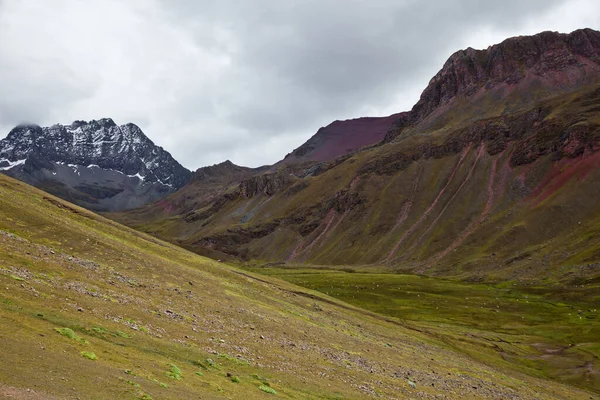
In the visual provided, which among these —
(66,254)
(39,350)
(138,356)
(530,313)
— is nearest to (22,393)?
(39,350)

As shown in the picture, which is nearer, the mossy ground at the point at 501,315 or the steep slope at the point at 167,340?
the steep slope at the point at 167,340

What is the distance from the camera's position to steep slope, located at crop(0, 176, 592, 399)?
71.5ft

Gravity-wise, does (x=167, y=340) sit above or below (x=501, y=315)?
below

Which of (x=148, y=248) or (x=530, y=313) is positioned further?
(x=530, y=313)

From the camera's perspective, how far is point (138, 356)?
85.1ft

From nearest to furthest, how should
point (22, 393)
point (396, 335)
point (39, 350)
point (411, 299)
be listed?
point (22, 393), point (39, 350), point (396, 335), point (411, 299)

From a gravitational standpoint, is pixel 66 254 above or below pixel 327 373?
above

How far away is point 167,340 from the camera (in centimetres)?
3152

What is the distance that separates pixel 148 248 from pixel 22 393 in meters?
58.5

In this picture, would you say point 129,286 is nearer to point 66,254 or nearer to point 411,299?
point 66,254

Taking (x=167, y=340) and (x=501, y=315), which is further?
(x=501, y=315)

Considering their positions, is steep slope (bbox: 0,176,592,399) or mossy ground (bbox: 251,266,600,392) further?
mossy ground (bbox: 251,266,600,392)

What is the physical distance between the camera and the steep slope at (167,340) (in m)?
21.8

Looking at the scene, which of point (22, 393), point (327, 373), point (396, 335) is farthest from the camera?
point (396, 335)
